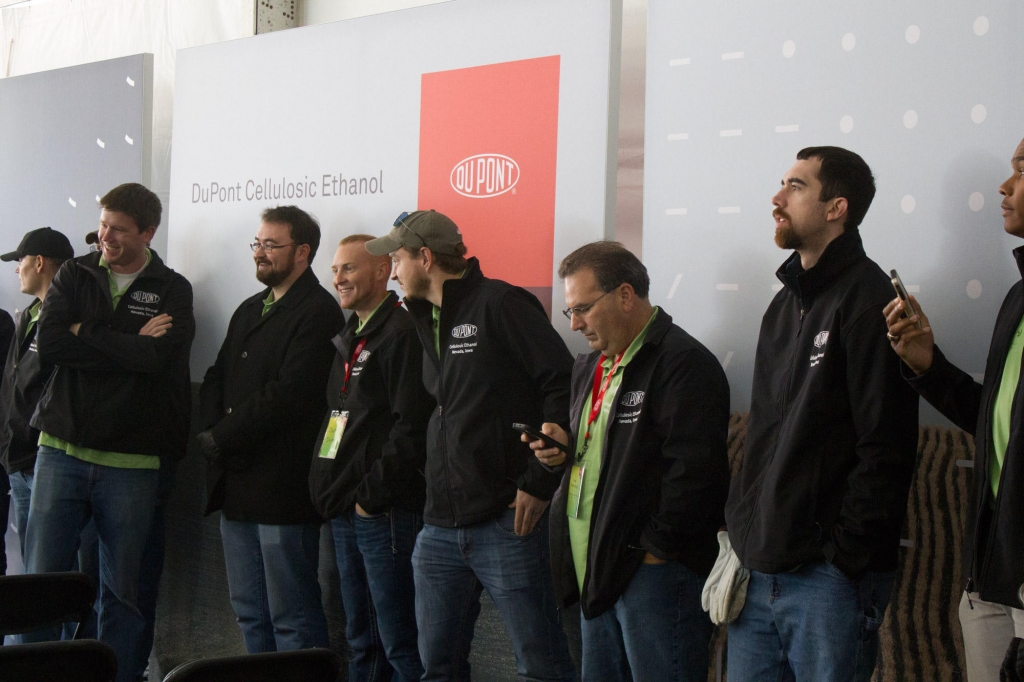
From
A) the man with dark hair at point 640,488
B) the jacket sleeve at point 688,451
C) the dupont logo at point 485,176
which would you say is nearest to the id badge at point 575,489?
the man with dark hair at point 640,488

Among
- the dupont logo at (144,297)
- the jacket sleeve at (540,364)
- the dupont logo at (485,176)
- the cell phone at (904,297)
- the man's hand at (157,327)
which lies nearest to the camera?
the cell phone at (904,297)

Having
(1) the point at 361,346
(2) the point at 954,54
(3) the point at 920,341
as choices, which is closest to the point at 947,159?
(2) the point at 954,54

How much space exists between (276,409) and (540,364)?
109 centimetres

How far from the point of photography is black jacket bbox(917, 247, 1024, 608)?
5.82ft

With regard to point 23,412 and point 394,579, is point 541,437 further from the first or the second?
point 23,412

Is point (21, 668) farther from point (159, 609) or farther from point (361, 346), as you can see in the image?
point (159, 609)

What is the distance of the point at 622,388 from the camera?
7.55 ft

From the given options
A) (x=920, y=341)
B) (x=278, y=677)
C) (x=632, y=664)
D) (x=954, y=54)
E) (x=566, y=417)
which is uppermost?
(x=954, y=54)

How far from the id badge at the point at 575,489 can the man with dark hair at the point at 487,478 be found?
0.09 meters

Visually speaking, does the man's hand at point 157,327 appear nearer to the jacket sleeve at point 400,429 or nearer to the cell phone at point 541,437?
the jacket sleeve at point 400,429

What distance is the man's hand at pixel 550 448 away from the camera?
2.38 m

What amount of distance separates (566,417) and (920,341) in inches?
37.9

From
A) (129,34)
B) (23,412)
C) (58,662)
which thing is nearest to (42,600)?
(58,662)

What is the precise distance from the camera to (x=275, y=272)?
3482 millimetres
